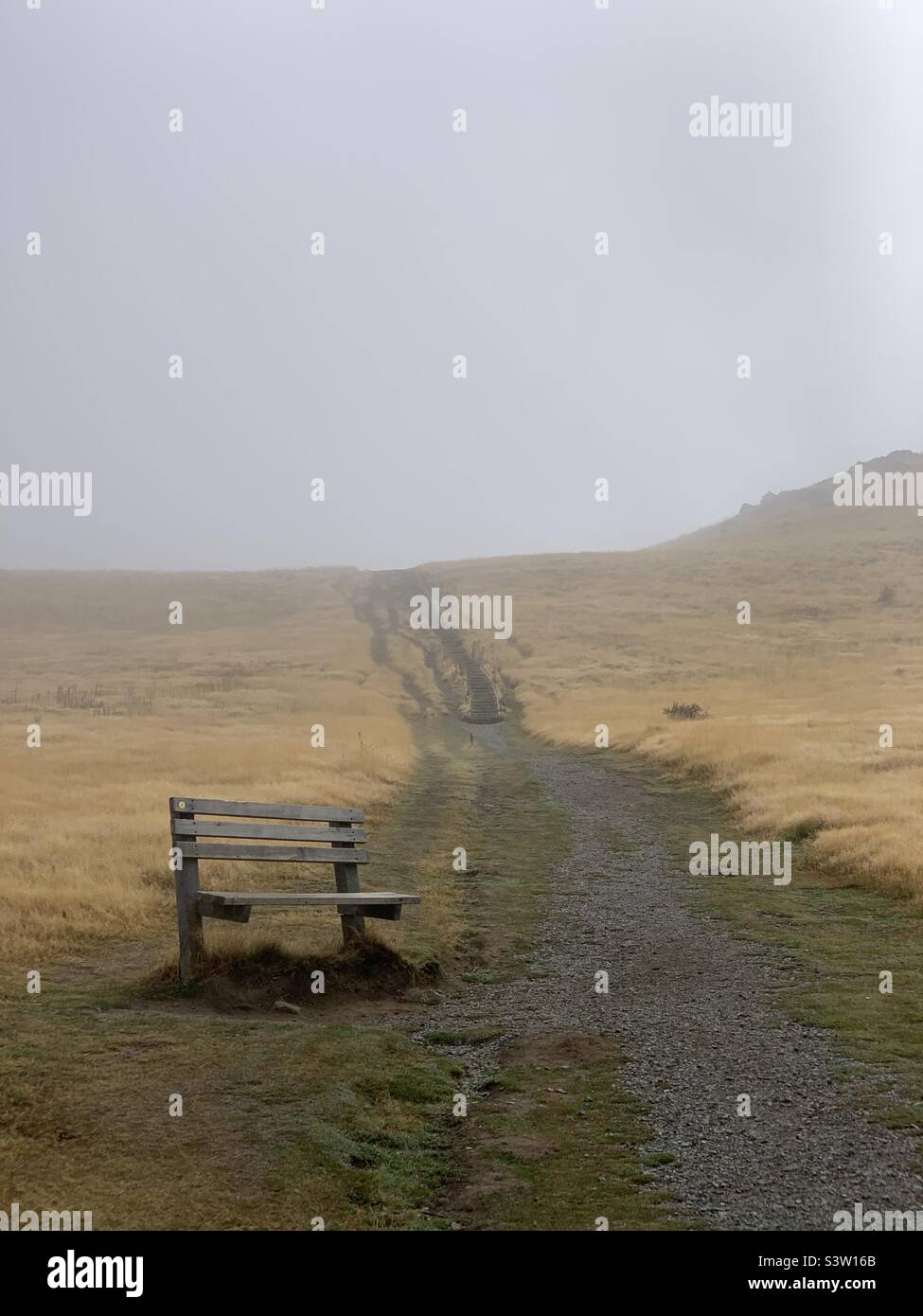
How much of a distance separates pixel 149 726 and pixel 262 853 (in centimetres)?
3214

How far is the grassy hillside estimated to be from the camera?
22297 millimetres

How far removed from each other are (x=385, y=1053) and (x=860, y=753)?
2241 cm

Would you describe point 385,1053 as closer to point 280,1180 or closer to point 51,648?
point 280,1180

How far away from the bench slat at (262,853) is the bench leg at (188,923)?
0.59 feet

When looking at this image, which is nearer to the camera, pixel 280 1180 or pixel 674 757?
pixel 280 1180

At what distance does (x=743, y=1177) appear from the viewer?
22.5 ft

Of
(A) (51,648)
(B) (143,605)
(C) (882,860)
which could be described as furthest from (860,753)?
(B) (143,605)

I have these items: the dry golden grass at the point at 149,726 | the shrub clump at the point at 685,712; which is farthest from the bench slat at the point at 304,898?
the shrub clump at the point at 685,712

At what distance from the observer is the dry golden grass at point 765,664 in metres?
22.3

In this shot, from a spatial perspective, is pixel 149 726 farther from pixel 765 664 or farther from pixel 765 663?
pixel 765 663

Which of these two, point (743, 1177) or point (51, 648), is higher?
point (51, 648)

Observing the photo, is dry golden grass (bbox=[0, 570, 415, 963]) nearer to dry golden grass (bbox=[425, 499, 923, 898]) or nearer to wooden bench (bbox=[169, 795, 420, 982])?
wooden bench (bbox=[169, 795, 420, 982])

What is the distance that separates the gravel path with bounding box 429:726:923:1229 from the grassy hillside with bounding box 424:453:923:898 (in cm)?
417

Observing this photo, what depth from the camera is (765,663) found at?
62188 mm
